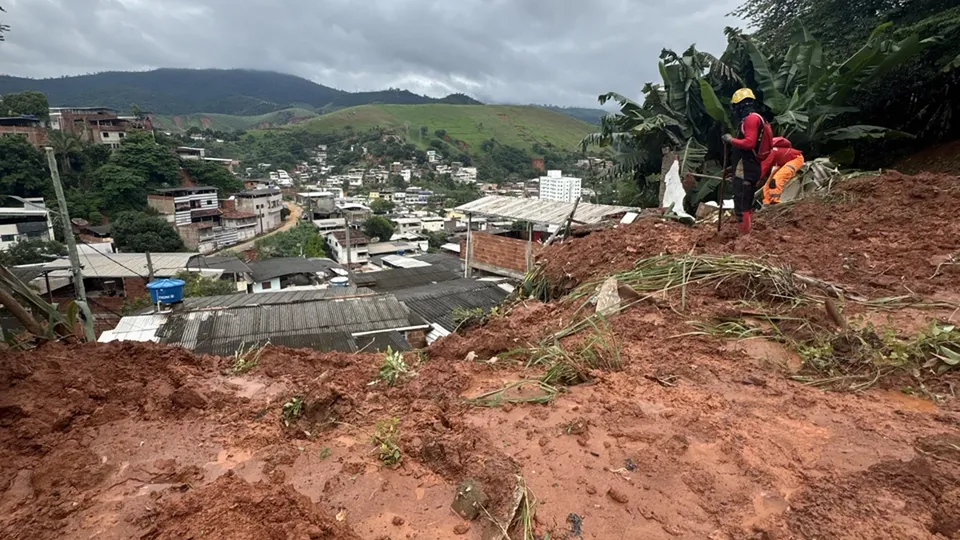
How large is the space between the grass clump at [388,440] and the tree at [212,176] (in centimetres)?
5147

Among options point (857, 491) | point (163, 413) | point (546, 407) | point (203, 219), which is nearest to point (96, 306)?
point (203, 219)

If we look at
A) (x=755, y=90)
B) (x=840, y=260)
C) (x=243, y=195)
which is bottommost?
(x=243, y=195)

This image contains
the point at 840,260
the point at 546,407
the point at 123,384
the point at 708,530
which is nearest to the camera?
the point at 708,530

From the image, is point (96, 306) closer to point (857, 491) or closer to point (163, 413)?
point (163, 413)

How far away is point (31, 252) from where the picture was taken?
81.1ft

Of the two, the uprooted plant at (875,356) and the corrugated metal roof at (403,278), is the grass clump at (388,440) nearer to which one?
the uprooted plant at (875,356)

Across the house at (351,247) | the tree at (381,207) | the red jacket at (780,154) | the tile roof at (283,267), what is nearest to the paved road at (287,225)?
the house at (351,247)

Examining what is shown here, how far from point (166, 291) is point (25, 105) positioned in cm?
5043

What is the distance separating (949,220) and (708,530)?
18.5 ft

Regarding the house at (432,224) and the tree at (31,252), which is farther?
the house at (432,224)

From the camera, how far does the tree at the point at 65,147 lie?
119ft

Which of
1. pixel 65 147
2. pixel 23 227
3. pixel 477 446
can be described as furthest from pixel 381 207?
pixel 477 446

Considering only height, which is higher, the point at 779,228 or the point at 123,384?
the point at 779,228

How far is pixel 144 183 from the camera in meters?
38.7
